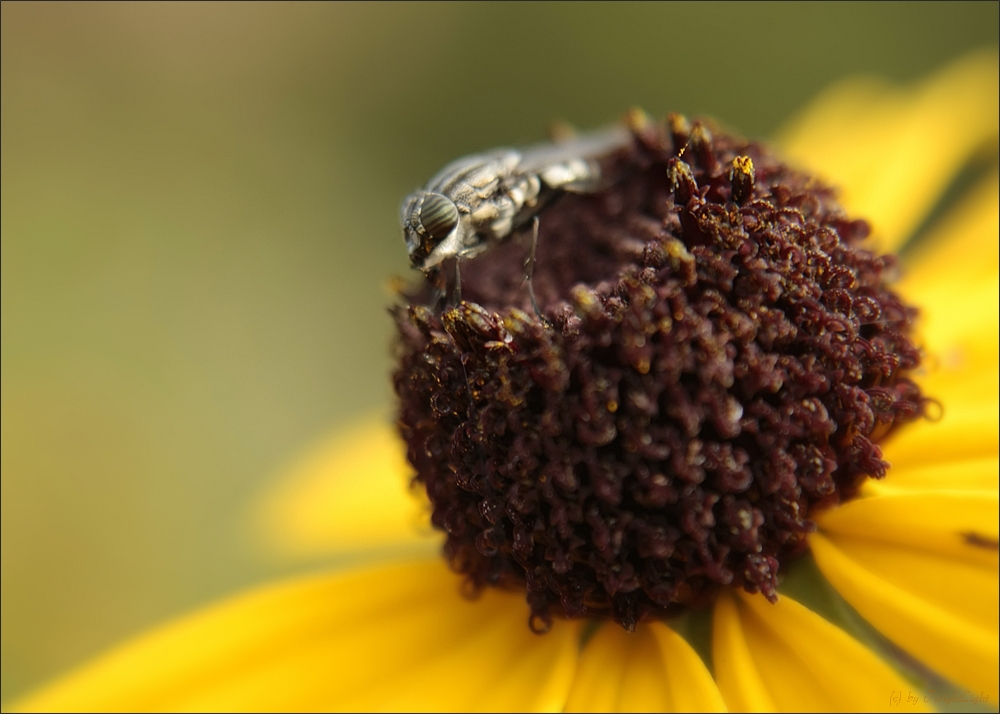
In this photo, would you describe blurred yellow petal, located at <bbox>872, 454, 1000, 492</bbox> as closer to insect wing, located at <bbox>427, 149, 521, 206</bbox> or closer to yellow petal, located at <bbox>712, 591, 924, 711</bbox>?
Result: yellow petal, located at <bbox>712, 591, 924, 711</bbox>

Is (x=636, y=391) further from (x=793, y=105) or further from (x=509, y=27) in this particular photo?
(x=509, y=27)

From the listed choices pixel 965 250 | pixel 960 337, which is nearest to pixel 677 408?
pixel 960 337

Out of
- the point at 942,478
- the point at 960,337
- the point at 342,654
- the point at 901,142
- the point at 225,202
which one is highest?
the point at 225,202

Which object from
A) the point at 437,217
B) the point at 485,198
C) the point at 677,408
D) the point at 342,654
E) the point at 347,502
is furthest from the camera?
the point at 347,502

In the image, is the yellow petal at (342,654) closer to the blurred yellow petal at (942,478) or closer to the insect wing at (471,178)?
the blurred yellow petal at (942,478)

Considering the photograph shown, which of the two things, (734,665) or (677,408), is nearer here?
(677,408)

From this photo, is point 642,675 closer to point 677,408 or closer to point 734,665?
point 734,665

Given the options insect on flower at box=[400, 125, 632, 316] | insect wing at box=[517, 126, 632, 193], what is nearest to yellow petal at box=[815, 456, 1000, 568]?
insect on flower at box=[400, 125, 632, 316]
